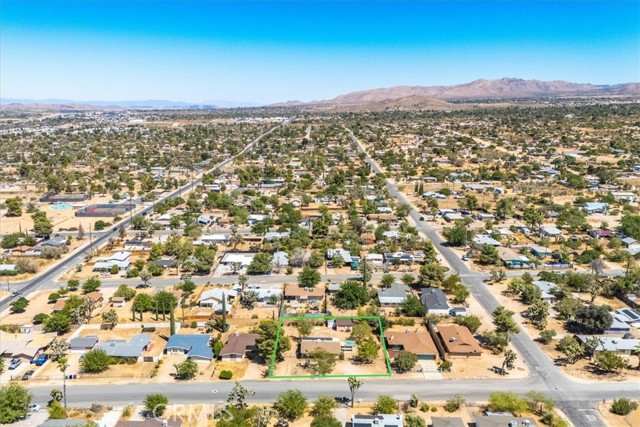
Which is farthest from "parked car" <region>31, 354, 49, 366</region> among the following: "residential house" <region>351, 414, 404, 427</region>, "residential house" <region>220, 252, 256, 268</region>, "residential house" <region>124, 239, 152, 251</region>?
"residential house" <region>124, 239, 152, 251</region>

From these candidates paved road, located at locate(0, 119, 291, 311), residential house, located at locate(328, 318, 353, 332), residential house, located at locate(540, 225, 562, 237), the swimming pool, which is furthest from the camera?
the swimming pool

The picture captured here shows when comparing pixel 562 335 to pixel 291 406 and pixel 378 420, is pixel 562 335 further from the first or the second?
pixel 291 406

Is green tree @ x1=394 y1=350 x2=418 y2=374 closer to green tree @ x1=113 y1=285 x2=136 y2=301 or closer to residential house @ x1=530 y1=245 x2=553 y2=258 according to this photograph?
green tree @ x1=113 y1=285 x2=136 y2=301

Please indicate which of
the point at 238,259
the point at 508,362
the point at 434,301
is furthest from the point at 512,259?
the point at 238,259

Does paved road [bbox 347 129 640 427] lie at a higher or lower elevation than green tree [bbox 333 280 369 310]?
lower

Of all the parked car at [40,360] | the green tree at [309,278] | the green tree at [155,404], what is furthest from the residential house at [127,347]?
the green tree at [309,278]

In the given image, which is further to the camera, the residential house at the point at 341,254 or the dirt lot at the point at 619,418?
the residential house at the point at 341,254

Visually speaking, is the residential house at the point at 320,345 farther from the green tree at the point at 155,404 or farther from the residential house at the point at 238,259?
the residential house at the point at 238,259
